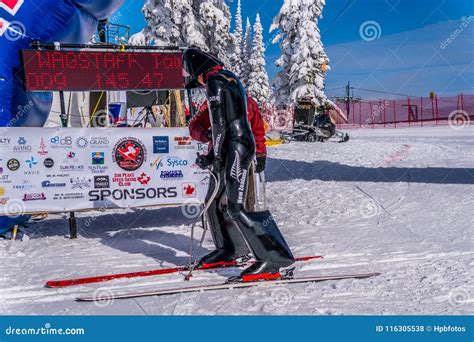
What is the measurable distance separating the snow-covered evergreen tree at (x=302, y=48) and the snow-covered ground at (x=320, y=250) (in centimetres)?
1996

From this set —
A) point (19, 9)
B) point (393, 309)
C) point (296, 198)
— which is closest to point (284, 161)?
point (296, 198)

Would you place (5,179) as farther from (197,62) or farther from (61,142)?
(197,62)

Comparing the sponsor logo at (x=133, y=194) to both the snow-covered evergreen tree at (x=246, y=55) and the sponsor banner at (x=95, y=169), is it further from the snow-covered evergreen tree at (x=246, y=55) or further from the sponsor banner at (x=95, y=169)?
the snow-covered evergreen tree at (x=246, y=55)

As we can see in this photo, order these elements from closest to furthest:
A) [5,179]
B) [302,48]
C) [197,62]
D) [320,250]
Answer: [197,62] < [320,250] < [5,179] < [302,48]

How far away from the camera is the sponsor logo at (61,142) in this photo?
660 cm

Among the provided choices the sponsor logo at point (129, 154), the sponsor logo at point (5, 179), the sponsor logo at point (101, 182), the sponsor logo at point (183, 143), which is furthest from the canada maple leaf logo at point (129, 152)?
the sponsor logo at point (5, 179)

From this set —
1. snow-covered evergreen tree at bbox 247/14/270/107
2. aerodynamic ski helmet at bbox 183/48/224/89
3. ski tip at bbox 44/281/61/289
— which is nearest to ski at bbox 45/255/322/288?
ski tip at bbox 44/281/61/289

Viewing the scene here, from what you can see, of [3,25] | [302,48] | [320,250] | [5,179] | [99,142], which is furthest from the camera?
[302,48]

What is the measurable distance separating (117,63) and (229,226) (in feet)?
14.2

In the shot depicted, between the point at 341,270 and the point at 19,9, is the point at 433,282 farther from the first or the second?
the point at 19,9

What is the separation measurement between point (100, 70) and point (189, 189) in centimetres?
268

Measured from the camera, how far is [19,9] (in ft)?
23.9

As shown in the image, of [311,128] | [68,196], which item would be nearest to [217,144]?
[68,196]

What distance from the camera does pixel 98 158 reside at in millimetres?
6777
